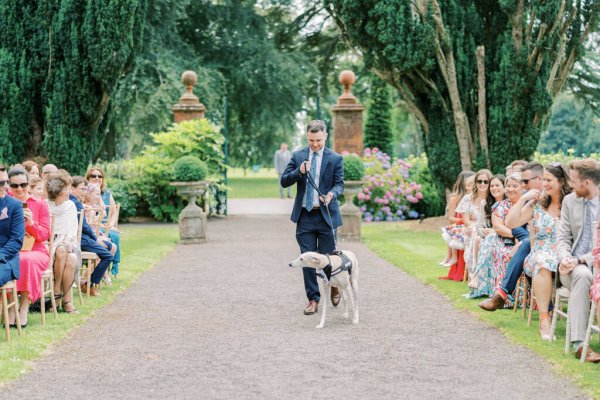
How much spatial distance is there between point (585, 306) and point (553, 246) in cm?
84

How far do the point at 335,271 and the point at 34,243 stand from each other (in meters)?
2.59

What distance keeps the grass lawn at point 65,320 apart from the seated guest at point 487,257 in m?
3.74

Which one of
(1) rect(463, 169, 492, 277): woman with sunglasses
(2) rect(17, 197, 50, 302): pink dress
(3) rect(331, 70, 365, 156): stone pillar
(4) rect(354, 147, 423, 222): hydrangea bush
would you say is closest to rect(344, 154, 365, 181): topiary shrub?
(4) rect(354, 147, 423, 222): hydrangea bush

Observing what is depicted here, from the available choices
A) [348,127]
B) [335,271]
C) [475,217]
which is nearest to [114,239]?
[335,271]

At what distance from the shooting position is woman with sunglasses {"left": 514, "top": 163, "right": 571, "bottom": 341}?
612cm

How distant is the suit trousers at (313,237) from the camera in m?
7.07

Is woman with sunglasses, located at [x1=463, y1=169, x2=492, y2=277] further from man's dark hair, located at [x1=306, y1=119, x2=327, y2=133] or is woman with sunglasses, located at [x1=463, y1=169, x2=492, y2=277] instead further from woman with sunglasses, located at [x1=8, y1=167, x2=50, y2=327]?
woman with sunglasses, located at [x1=8, y1=167, x2=50, y2=327]

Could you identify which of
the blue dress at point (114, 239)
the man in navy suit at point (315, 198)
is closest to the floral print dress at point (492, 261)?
the man in navy suit at point (315, 198)

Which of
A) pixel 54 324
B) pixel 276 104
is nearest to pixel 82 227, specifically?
pixel 54 324

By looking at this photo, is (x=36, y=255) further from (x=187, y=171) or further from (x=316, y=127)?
(x=187, y=171)

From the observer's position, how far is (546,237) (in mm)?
6332

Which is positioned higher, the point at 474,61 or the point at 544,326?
the point at 474,61

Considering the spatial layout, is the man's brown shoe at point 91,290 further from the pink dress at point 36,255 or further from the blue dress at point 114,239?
the pink dress at point 36,255

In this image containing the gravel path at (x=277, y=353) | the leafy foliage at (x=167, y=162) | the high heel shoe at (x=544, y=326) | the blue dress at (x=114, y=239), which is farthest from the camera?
the leafy foliage at (x=167, y=162)
